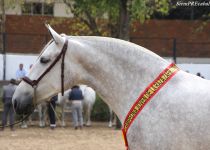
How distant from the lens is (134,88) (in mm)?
4824

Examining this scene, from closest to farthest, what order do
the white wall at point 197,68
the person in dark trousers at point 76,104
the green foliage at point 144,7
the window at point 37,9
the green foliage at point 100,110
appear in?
the green foliage at point 144,7, the person in dark trousers at point 76,104, the green foliage at point 100,110, the white wall at point 197,68, the window at point 37,9

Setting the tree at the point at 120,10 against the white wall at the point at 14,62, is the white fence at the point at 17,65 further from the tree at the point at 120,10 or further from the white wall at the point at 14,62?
the tree at the point at 120,10

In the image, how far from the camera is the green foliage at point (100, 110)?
22120 millimetres

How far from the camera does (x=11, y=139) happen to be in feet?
54.7

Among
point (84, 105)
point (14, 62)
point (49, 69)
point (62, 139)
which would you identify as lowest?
point (62, 139)

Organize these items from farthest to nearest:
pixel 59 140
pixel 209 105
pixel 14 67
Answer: pixel 14 67, pixel 59 140, pixel 209 105

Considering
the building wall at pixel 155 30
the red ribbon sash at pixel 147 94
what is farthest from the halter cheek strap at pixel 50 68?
the building wall at pixel 155 30

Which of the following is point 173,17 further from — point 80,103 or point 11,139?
point 11,139

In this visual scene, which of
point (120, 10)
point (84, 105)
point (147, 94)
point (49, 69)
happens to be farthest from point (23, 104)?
point (84, 105)

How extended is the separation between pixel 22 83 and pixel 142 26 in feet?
85.8

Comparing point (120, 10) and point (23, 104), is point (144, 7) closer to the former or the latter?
point (120, 10)

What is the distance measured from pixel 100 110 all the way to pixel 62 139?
19.0ft

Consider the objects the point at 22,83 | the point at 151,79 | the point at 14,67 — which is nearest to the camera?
the point at 151,79

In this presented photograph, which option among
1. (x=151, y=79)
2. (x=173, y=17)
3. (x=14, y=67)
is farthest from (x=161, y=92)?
(x=173, y=17)
